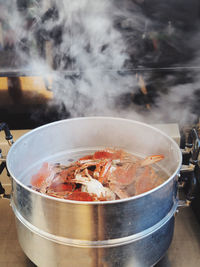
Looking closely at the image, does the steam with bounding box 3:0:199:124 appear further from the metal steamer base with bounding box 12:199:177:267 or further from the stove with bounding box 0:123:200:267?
the metal steamer base with bounding box 12:199:177:267

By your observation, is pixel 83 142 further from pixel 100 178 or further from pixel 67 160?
pixel 100 178

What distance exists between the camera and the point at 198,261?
1188 millimetres

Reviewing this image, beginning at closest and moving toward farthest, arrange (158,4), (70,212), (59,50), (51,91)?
(70,212) < (158,4) < (59,50) < (51,91)

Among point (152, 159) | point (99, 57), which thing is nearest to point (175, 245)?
point (152, 159)

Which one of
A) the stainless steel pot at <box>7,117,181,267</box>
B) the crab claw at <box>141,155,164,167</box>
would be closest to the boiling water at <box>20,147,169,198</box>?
the crab claw at <box>141,155,164,167</box>

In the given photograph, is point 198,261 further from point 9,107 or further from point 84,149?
point 9,107

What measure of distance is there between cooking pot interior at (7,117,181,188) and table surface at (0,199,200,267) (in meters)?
0.25

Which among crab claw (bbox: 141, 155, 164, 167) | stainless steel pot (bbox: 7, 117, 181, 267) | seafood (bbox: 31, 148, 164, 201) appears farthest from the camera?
crab claw (bbox: 141, 155, 164, 167)

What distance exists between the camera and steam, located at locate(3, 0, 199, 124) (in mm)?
1417

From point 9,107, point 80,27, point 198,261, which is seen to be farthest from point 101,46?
point 198,261

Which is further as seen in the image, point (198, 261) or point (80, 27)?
point (80, 27)

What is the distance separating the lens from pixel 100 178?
4.05ft

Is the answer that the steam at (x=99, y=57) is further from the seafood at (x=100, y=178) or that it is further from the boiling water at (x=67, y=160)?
the seafood at (x=100, y=178)

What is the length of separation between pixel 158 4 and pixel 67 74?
0.58 meters
